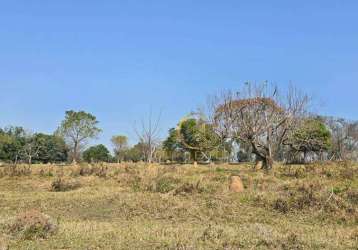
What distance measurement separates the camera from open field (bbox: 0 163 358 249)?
7.81 m

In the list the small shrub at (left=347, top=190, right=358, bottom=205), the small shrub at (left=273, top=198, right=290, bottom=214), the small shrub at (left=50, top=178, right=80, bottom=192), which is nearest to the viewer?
the small shrub at (left=273, top=198, right=290, bottom=214)

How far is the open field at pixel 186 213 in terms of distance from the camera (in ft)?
25.6

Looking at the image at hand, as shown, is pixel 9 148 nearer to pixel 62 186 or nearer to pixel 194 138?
pixel 194 138

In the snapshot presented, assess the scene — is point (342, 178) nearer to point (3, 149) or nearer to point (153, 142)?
point (153, 142)

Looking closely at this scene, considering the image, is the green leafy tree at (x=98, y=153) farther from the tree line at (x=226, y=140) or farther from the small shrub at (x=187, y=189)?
the small shrub at (x=187, y=189)

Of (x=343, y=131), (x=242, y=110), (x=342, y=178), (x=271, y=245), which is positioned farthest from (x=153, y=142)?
(x=271, y=245)

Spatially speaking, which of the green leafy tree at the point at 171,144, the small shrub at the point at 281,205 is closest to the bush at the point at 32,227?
the small shrub at the point at 281,205

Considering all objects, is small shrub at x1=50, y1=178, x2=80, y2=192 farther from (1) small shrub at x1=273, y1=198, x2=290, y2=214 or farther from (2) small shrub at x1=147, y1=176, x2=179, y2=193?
(1) small shrub at x1=273, y1=198, x2=290, y2=214

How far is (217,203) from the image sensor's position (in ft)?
41.4

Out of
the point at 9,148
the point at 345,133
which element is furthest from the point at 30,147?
the point at 345,133

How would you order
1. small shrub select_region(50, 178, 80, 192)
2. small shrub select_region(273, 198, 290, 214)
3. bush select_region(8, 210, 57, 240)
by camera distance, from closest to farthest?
1. bush select_region(8, 210, 57, 240)
2. small shrub select_region(273, 198, 290, 214)
3. small shrub select_region(50, 178, 80, 192)

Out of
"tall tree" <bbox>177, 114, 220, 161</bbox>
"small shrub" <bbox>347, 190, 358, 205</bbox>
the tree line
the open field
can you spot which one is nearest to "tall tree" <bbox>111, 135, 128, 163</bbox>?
the tree line

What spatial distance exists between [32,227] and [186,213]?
15.0 feet

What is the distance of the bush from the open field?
6cm
